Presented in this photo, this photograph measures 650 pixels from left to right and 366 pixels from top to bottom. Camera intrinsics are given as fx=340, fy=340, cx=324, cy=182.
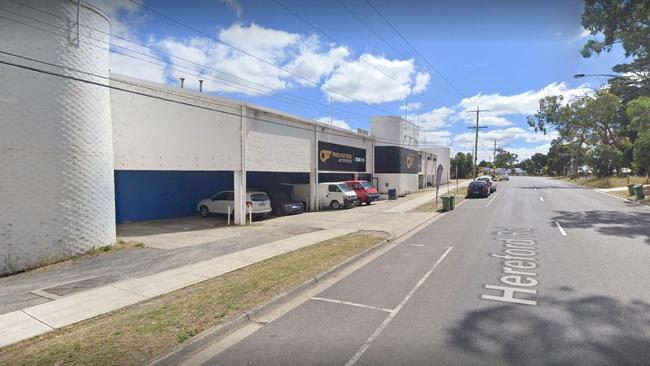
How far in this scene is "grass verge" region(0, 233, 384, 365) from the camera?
4137 millimetres

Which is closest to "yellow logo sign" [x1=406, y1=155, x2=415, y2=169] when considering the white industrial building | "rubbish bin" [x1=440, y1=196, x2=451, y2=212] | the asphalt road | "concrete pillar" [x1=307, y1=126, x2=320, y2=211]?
"rubbish bin" [x1=440, y1=196, x2=451, y2=212]

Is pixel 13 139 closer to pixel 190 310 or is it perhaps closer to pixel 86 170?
pixel 86 170

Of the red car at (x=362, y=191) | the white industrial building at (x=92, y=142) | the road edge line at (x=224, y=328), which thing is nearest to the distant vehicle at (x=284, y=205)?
the white industrial building at (x=92, y=142)

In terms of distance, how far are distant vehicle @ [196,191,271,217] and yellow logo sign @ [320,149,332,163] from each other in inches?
228

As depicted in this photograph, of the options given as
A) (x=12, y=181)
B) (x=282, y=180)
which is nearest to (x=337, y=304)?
(x=12, y=181)

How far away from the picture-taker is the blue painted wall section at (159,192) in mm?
16844

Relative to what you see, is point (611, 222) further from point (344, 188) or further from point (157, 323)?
point (157, 323)

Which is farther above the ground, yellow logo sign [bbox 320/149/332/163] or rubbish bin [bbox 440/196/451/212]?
yellow logo sign [bbox 320/149/332/163]

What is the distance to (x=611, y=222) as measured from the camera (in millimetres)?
14719

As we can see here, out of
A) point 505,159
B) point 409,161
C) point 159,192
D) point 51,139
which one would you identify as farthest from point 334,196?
point 505,159

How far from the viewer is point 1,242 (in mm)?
8383

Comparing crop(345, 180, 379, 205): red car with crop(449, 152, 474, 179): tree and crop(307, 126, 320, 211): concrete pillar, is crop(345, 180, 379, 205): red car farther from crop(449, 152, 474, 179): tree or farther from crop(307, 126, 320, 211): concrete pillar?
crop(449, 152, 474, 179): tree

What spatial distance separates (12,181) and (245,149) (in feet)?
28.3

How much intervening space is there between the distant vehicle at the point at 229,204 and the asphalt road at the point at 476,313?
9.26 meters
